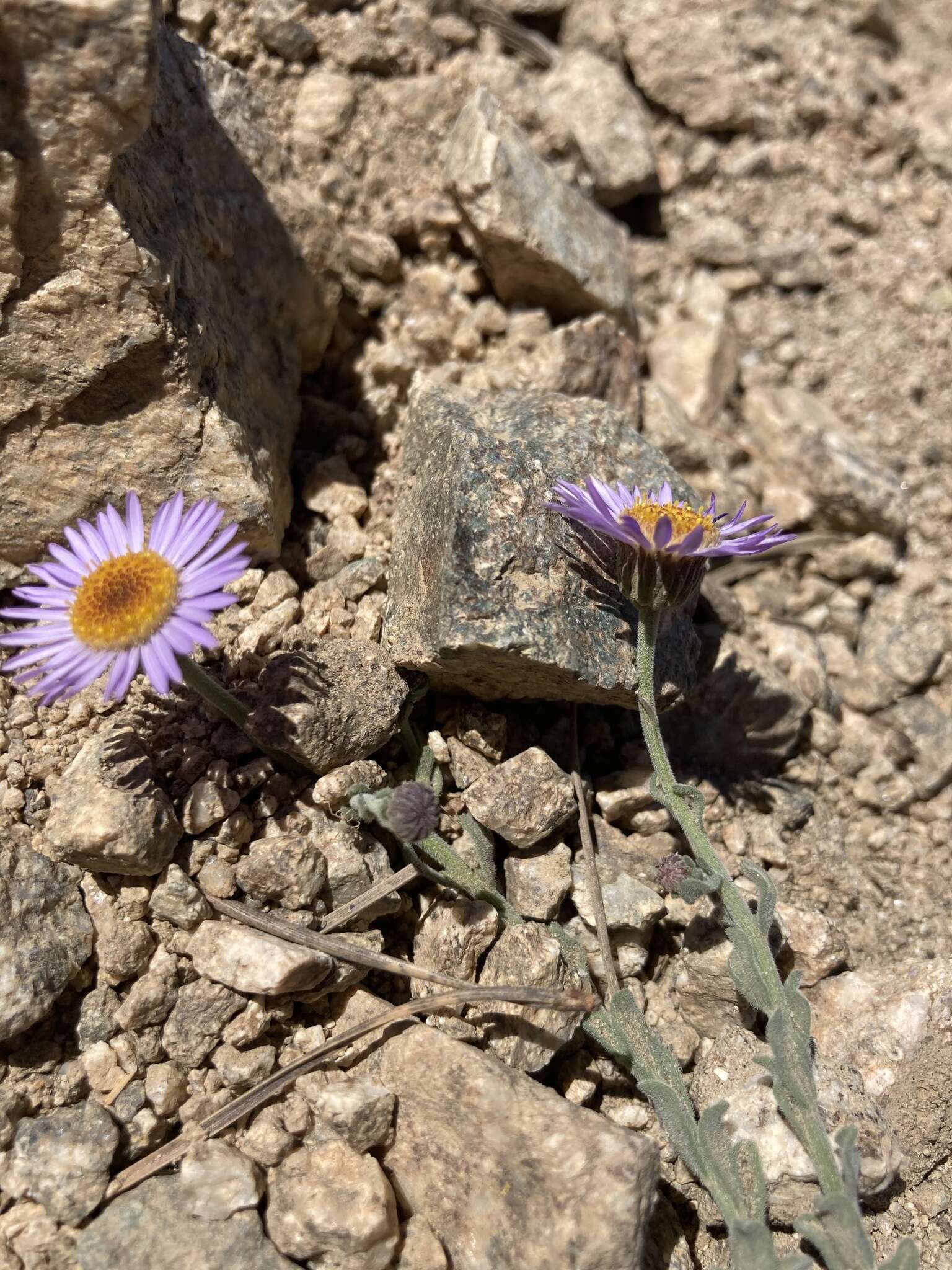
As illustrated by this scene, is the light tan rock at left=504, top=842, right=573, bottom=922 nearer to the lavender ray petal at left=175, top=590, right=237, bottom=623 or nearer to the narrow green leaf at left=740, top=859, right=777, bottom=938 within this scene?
the narrow green leaf at left=740, top=859, right=777, bottom=938

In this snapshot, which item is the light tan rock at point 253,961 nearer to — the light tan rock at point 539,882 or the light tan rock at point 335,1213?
the light tan rock at point 335,1213

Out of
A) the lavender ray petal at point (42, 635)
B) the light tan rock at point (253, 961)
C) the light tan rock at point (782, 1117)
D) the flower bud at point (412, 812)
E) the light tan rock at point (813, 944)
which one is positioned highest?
the lavender ray petal at point (42, 635)

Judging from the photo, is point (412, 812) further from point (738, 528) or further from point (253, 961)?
point (738, 528)

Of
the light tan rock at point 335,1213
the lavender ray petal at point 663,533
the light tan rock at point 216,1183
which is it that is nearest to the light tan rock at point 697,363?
the lavender ray petal at point 663,533

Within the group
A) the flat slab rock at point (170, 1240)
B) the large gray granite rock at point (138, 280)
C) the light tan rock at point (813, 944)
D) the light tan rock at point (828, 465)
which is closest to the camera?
the flat slab rock at point (170, 1240)

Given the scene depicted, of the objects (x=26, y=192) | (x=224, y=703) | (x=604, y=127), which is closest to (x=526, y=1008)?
(x=224, y=703)

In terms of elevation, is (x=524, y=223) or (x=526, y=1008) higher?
(x=524, y=223)

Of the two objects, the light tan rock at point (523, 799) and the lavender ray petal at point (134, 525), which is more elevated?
the lavender ray petal at point (134, 525)

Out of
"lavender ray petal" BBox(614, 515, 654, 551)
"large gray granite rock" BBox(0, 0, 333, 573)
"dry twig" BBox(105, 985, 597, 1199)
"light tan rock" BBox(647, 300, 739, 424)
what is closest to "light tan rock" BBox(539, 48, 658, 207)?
"light tan rock" BBox(647, 300, 739, 424)
